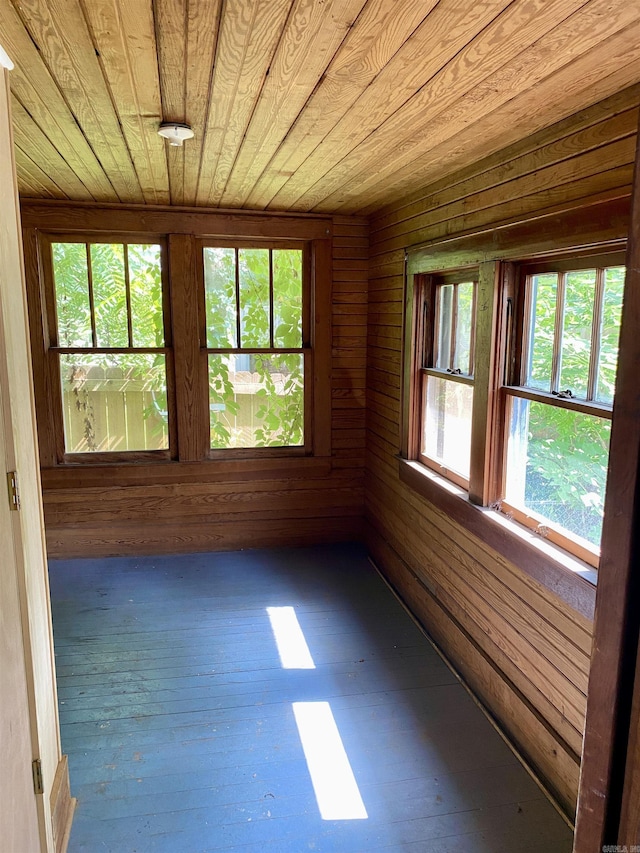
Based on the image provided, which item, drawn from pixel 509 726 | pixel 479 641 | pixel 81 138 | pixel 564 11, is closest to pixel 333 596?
pixel 479 641

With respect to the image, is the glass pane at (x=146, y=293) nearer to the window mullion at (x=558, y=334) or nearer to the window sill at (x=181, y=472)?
the window sill at (x=181, y=472)

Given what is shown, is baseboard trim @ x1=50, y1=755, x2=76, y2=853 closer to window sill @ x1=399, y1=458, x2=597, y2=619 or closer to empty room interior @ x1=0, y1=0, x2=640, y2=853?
empty room interior @ x1=0, y1=0, x2=640, y2=853

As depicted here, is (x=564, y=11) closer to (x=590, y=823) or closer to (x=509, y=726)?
(x=590, y=823)

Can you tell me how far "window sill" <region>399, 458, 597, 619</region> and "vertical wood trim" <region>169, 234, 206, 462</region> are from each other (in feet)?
5.87

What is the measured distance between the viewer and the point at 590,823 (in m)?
0.81

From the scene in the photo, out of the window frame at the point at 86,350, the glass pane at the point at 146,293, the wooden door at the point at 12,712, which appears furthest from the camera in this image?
the glass pane at the point at 146,293

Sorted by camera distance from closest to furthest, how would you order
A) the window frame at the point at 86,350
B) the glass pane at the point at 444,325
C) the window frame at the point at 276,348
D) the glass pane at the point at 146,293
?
the glass pane at the point at 444,325 → the window frame at the point at 86,350 → the glass pane at the point at 146,293 → the window frame at the point at 276,348

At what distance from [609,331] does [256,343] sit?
270 centimetres

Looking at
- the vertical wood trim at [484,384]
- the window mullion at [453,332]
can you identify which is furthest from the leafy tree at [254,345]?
the vertical wood trim at [484,384]

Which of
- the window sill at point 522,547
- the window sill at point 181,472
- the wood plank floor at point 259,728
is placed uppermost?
the window sill at point 522,547

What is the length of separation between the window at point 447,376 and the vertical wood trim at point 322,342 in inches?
40.2

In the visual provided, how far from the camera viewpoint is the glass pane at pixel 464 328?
2.85 meters

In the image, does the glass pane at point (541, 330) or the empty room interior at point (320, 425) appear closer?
the empty room interior at point (320, 425)

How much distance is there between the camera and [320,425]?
14.1ft
